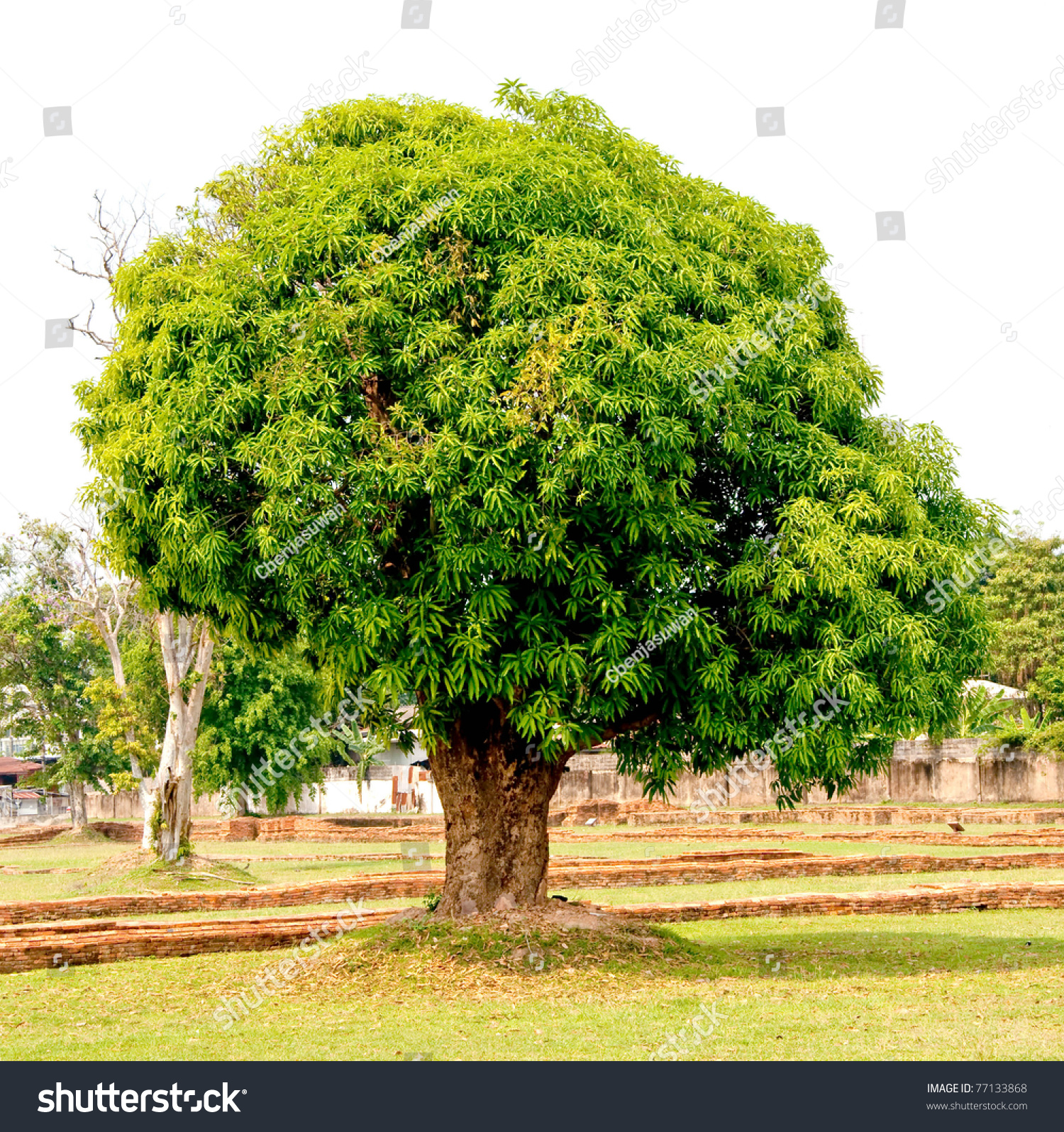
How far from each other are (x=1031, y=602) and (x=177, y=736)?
29.6 meters

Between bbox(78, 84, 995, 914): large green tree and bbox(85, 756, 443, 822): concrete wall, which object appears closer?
bbox(78, 84, 995, 914): large green tree

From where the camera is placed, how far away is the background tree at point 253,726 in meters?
40.3

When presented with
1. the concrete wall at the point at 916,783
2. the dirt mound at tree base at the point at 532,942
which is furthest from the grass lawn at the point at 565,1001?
the concrete wall at the point at 916,783

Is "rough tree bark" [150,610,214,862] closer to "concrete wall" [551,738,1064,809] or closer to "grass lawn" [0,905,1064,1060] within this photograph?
"grass lawn" [0,905,1064,1060]

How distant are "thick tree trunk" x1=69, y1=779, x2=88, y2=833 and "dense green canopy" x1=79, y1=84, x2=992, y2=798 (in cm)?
3326

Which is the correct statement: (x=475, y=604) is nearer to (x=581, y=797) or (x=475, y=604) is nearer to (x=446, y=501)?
(x=446, y=501)

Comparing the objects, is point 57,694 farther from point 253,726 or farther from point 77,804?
point 253,726

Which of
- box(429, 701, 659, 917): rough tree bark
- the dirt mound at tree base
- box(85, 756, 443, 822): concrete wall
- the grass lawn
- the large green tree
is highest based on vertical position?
the large green tree

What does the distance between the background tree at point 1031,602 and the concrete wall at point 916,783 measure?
3.45 meters

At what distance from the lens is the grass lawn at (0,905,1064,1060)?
350 inches

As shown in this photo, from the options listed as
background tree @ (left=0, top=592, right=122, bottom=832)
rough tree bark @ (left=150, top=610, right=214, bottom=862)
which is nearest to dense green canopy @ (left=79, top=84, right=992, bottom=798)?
rough tree bark @ (left=150, top=610, right=214, bottom=862)

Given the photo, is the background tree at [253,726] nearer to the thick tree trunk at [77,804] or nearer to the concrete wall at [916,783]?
the thick tree trunk at [77,804]

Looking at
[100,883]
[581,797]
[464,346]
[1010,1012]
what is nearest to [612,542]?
[464,346]

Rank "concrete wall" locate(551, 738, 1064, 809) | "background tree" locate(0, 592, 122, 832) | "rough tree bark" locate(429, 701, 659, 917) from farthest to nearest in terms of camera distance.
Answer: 1. "background tree" locate(0, 592, 122, 832)
2. "concrete wall" locate(551, 738, 1064, 809)
3. "rough tree bark" locate(429, 701, 659, 917)
